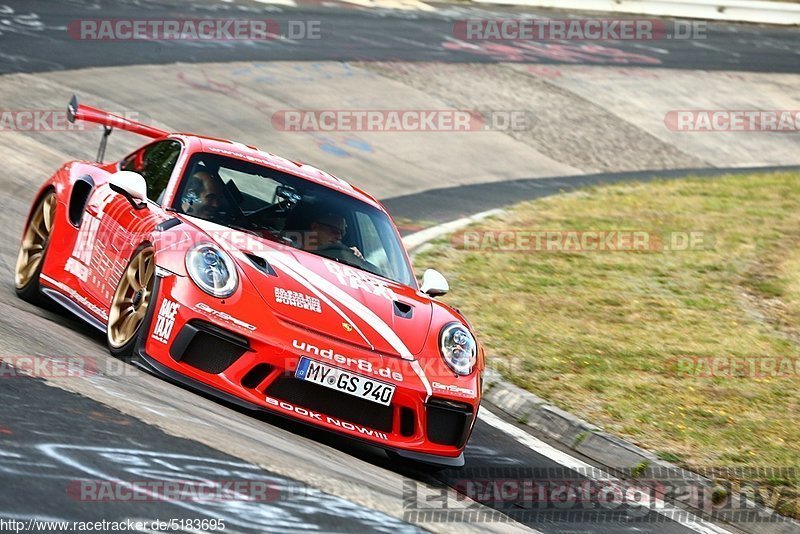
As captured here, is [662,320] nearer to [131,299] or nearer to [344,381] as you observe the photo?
[344,381]

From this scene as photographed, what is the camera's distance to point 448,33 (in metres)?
24.9

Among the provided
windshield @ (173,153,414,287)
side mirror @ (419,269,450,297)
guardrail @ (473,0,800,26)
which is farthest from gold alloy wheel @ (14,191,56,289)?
guardrail @ (473,0,800,26)

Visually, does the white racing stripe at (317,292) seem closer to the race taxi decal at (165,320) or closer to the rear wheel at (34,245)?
the race taxi decal at (165,320)

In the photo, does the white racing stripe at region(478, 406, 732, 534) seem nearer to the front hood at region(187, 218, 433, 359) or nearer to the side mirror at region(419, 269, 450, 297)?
the side mirror at region(419, 269, 450, 297)

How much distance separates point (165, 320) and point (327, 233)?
1.51 metres

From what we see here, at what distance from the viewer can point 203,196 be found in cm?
720

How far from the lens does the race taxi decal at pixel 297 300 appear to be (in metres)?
6.18

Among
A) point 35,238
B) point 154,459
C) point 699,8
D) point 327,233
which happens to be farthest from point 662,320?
point 699,8

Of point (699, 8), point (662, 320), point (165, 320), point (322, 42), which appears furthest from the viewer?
point (699, 8)

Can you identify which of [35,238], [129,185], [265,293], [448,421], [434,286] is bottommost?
[448,421]

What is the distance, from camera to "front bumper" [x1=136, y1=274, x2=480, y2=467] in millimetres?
5910

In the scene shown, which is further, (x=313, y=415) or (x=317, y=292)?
(x=317, y=292)

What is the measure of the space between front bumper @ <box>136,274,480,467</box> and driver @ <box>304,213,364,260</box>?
3.83 ft

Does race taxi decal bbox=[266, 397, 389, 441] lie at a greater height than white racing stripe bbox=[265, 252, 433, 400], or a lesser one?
lesser
